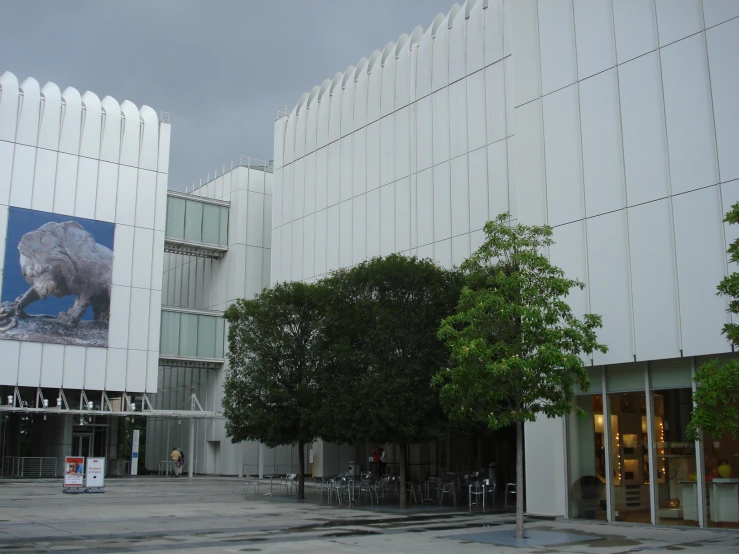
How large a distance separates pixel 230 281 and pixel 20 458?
16.2 meters

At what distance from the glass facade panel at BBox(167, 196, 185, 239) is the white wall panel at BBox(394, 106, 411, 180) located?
711 inches

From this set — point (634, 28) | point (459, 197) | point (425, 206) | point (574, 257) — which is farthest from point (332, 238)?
point (634, 28)

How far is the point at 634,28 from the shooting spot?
21938mm

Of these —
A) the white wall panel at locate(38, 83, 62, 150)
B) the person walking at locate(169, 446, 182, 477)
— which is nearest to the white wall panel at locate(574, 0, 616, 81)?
the white wall panel at locate(38, 83, 62, 150)

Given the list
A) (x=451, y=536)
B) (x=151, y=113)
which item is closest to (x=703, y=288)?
(x=451, y=536)

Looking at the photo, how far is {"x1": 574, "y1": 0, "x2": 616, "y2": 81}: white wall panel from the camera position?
22.6 metres

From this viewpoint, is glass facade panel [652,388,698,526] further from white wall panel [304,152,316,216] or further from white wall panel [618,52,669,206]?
white wall panel [304,152,316,216]

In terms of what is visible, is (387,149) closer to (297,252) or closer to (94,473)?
(297,252)

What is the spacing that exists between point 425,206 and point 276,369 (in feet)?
35.8

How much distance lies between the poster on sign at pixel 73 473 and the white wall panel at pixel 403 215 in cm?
1674

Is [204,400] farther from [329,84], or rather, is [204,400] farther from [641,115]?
[641,115]

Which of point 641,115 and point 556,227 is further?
→ point 556,227

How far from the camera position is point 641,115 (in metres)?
21.4

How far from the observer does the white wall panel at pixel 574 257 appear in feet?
73.3
